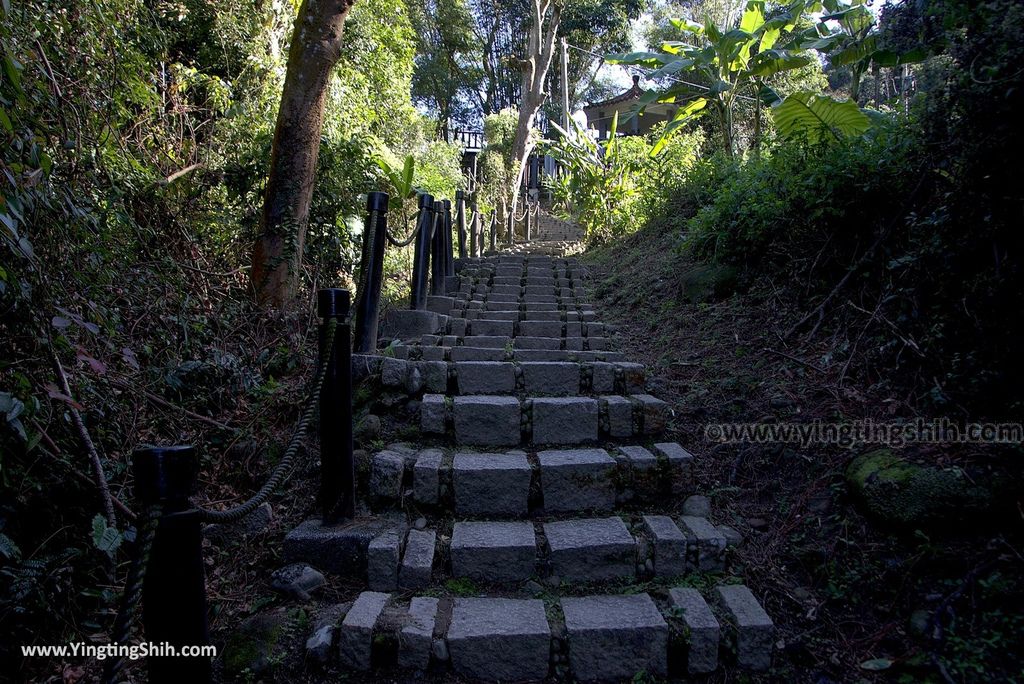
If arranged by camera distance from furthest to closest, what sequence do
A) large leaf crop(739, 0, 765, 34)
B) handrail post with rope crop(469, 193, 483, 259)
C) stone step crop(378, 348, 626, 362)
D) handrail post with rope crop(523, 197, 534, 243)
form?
1. handrail post with rope crop(523, 197, 534, 243)
2. handrail post with rope crop(469, 193, 483, 259)
3. large leaf crop(739, 0, 765, 34)
4. stone step crop(378, 348, 626, 362)

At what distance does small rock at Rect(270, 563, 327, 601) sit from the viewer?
233 centimetres

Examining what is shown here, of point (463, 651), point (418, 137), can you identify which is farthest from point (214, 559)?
point (418, 137)

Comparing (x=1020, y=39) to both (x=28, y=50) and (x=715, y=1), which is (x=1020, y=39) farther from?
(x=715, y=1)

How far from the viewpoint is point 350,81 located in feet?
26.5

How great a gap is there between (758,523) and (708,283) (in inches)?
108

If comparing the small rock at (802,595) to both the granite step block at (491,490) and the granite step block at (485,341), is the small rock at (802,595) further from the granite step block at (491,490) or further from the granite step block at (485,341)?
the granite step block at (485,341)

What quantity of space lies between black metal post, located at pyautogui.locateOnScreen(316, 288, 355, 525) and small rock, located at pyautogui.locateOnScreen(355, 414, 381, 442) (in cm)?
47

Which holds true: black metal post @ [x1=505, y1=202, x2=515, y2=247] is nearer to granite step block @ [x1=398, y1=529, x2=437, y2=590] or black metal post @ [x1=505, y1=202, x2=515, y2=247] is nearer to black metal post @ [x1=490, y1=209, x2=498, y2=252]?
black metal post @ [x1=490, y1=209, x2=498, y2=252]


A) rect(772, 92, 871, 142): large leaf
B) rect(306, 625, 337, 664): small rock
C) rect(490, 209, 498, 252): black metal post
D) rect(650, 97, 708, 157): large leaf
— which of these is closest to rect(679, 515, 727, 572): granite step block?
rect(306, 625, 337, 664): small rock

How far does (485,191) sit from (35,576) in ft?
31.9

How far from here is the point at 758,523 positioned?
2646 millimetres

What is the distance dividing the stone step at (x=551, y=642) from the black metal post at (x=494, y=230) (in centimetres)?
910

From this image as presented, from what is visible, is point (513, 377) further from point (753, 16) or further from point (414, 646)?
point (753, 16)

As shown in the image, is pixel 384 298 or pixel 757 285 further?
pixel 384 298
